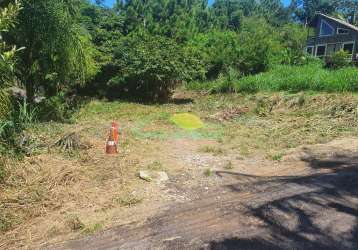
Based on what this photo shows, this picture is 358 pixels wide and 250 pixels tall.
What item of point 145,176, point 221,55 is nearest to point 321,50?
point 221,55

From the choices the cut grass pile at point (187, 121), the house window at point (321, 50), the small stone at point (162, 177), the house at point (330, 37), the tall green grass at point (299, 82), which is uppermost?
the house at point (330, 37)

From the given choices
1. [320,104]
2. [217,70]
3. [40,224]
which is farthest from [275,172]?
[217,70]

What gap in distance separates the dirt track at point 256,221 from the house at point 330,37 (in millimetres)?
24983

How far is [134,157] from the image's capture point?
679 centimetres

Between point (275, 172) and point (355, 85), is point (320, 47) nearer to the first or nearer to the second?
point (355, 85)

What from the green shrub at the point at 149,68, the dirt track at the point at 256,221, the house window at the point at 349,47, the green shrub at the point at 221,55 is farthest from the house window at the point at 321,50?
the dirt track at the point at 256,221

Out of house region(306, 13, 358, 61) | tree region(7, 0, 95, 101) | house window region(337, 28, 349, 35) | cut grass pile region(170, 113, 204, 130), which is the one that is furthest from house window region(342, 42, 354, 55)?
tree region(7, 0, 95, 101)

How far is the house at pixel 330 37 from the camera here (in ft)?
96.9

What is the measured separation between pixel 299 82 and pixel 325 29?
21.3m

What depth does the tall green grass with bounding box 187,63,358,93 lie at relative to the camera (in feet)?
40.0

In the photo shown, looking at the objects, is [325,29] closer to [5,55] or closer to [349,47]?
[349,47]

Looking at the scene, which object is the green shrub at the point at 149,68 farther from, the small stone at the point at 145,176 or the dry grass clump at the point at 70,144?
the small stone at the point at 145,176

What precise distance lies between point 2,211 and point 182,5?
4905 cm

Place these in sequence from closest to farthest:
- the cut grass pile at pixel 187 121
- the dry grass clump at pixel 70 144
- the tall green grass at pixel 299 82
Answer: the dry grass clump at pixel 70 144 → the cut grass pile at pixel 187 121 → the tall green grass at pixel 299 82
